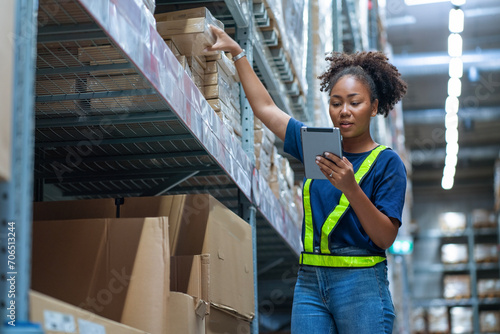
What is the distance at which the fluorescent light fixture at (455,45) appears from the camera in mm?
13009

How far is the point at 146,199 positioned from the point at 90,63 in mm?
662

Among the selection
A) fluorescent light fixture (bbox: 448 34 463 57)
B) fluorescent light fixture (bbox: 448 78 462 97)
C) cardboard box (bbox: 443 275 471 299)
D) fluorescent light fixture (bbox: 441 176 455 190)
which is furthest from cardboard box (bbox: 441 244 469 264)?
fluorescent light fixture (bbox: 448 34 463 57)

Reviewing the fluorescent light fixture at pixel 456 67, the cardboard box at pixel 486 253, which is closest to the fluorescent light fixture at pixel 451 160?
the cardboard box at pixel 486 253

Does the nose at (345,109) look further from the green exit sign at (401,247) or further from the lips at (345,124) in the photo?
the green exit sign at (401,247)

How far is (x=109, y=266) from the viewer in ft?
7.38

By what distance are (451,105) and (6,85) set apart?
14703 mm

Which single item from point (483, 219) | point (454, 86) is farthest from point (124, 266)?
point (483, 219)

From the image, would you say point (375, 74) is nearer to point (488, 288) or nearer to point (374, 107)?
point (374, 107)

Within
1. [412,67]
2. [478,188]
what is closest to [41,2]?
[412,67]

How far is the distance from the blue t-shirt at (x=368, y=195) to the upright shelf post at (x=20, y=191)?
125 centimetres

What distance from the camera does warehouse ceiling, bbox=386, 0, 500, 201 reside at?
45.2 ft

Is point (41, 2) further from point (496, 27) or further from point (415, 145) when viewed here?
point (415, 145)

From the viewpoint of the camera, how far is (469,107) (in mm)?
16297

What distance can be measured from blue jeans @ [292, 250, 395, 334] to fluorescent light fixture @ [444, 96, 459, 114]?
515 inches
